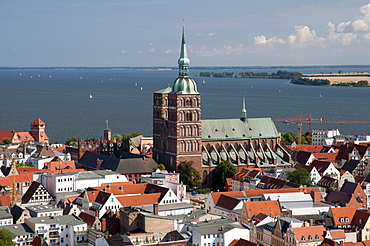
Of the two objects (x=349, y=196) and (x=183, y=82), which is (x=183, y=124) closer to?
(x=183, y=82)

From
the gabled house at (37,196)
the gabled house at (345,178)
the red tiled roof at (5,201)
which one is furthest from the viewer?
the gabled house at (345,178)

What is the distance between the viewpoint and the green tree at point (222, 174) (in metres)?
84.4

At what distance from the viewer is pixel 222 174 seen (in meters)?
84.4

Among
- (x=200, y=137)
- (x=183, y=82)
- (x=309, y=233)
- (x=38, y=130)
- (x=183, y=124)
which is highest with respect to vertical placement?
(x=183, y=82)

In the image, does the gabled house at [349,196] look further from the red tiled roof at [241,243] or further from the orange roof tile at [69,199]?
the orange roof tile at [69,199]

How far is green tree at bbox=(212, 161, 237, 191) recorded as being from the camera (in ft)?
277

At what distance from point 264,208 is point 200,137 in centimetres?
2562

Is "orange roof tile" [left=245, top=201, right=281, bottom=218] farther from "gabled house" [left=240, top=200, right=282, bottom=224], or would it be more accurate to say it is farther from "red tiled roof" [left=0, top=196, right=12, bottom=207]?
"red tiled roof" [left=0, top=196, right=12, bottom=207]

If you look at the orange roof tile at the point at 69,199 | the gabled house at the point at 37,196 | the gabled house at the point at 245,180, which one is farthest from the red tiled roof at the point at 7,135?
Result: the orange roof tile at the point at 69,199

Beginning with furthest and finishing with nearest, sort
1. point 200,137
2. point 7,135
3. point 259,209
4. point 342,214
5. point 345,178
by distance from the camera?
point 7,135 → point 200,137 → point 345,178 → point 259,209 → point 342,214

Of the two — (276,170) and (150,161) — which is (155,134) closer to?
(150,161)

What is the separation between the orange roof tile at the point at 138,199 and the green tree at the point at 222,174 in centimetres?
1904

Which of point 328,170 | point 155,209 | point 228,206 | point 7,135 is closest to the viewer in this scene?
point 155,209

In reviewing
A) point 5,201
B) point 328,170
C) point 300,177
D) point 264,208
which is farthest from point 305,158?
point 5,201
